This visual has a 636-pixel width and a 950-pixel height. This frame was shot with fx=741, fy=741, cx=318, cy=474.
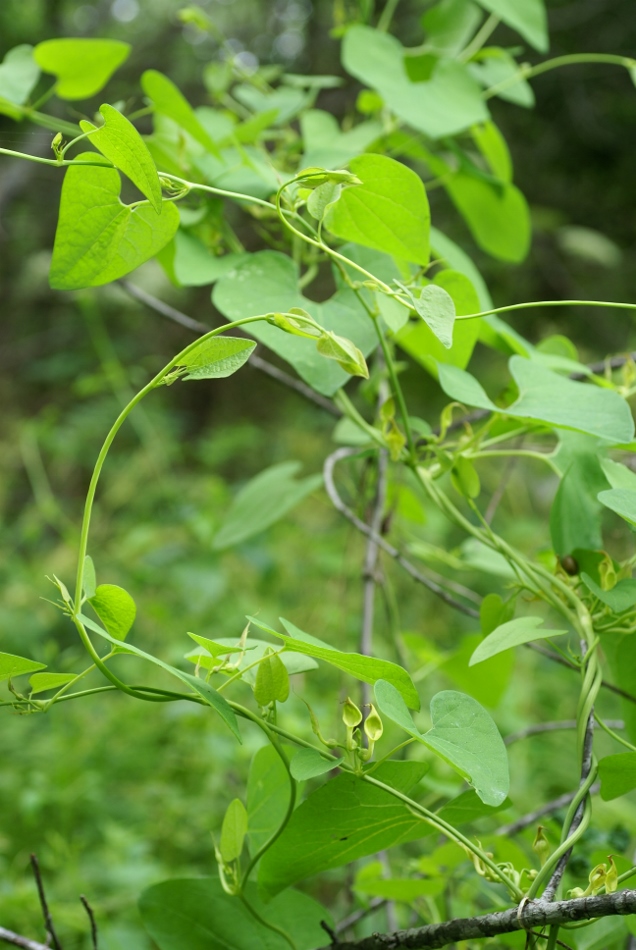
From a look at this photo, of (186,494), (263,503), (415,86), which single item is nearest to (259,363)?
(263,503)

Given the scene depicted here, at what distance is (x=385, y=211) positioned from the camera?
0.27m

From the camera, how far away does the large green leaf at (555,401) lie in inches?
10.6

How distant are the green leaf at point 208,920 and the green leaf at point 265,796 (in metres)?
0.02

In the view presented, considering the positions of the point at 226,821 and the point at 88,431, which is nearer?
the point at 226,821

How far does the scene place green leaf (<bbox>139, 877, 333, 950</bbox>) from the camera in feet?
0.91

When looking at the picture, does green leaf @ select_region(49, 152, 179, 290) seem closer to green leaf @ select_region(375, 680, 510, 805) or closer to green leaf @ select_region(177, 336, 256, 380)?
green leaf @ select_region(177, 336, 256, 380)

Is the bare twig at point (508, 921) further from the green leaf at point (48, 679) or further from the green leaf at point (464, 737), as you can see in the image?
the green leaf at point (48, 679)

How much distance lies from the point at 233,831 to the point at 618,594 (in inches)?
6.1

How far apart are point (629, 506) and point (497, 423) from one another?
0.11 meters

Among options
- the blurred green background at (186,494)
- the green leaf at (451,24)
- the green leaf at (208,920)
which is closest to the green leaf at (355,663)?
the green leaf at (208,920)

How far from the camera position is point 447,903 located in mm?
357

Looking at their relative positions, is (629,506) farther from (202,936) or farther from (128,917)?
(128,917)

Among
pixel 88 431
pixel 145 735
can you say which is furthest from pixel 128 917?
pixel 88 431

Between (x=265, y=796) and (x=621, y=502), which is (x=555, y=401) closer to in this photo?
(x=621, y=502)
